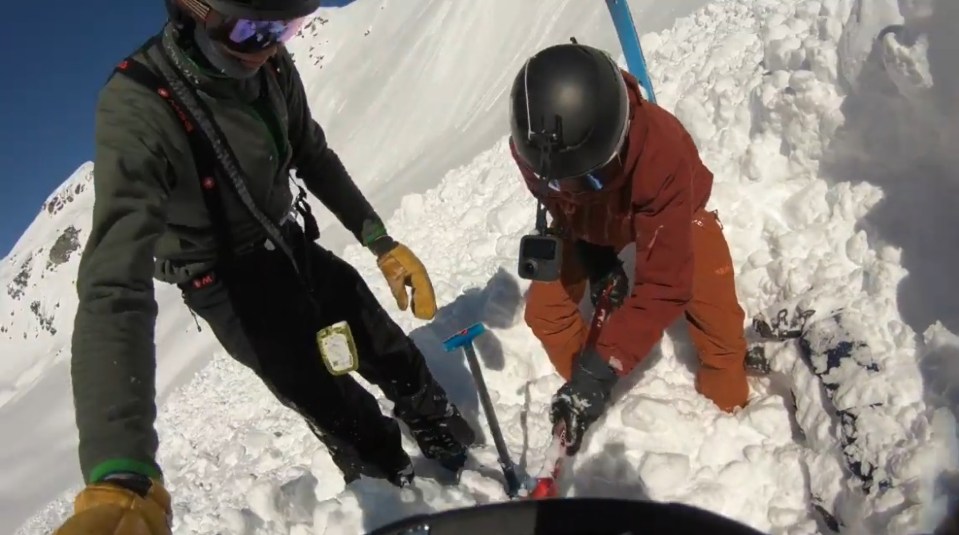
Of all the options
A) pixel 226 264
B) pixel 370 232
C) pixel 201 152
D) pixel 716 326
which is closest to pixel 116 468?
pixel 201 152

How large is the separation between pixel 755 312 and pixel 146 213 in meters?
2.94

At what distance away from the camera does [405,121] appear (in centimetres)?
1559

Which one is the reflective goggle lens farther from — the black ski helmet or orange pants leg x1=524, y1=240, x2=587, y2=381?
orange pants leg x1=524, y1=240, x2=587, y2=381

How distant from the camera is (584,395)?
2992mm

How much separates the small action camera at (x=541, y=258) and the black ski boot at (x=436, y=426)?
2.75 feet

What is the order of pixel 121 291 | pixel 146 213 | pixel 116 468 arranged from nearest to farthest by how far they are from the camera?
pixel 116 468 → pixel 121 291 → pixel 146 213

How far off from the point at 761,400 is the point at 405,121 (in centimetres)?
1327

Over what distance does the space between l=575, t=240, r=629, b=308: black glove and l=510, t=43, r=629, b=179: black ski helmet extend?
0.99m

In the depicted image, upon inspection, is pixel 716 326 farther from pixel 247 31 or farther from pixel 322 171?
pixel 247 31

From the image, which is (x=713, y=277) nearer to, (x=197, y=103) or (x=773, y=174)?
(x=773, y=174)

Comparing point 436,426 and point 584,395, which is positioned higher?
point 584,395

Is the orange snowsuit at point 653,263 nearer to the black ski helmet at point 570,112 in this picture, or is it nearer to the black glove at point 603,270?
the black glove at point 603,270

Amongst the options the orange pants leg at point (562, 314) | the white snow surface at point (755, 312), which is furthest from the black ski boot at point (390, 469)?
the orange pants leg at point (562, 314)

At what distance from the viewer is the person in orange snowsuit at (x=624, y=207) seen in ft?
9.11
